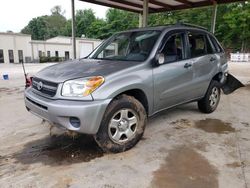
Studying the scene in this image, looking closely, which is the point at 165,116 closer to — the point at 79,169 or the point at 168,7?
the point at 79,169

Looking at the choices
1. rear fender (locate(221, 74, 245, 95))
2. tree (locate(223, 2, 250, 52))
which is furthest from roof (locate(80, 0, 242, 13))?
tree (locate(223, 2, 250, 52))

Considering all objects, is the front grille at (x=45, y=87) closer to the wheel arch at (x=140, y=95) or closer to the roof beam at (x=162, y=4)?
the wheel arch at (x=140, y=95)

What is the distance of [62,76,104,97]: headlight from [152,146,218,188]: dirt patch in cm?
123

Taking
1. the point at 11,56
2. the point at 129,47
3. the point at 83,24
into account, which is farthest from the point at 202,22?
the point at 129,47

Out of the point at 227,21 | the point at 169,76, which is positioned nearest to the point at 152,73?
the point at 169,76

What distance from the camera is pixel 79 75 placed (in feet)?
9.61

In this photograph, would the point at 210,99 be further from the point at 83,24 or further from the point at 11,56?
the point at 83,24

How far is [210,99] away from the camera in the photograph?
16.1ft

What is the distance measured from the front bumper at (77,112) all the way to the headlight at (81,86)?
0.35 ft

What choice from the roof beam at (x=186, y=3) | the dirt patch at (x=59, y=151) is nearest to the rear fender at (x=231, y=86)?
the roof beam at (x=186, y=3)

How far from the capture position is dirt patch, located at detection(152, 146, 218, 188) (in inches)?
98.2

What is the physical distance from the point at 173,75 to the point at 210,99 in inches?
64.0

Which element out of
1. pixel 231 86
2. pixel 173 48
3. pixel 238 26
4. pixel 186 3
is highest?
pixel 238 26

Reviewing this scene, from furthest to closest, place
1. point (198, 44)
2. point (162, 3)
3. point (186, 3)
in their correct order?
point (162, 3), point (186, 3), point (198, 44)
